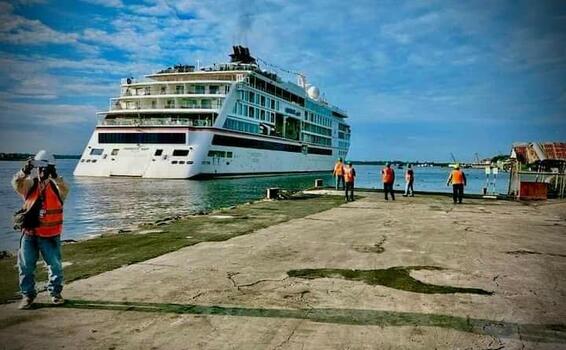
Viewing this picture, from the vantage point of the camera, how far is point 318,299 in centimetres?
467

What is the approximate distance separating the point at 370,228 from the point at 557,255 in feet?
12.8

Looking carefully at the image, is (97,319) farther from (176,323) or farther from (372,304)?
(372,304)

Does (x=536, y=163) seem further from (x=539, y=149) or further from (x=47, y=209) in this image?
(x=47, y=209)

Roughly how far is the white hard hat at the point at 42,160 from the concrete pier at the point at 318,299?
1.46 metres

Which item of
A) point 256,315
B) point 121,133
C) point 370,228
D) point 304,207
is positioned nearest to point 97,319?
point 256,315

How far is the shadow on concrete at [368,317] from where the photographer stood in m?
3.80

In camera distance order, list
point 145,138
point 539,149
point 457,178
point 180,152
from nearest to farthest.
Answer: point 457,178, point 539,149, point 180,152, point 145,138

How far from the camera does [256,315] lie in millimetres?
4176

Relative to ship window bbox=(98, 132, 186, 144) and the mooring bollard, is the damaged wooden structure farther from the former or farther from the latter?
ship window bbox=(98, 132, 186, 144)

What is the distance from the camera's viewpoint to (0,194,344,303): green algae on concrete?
5.94 metres

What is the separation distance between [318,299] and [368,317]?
706 millimetres

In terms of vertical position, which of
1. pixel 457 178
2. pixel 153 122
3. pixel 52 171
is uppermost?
pixel 153 122

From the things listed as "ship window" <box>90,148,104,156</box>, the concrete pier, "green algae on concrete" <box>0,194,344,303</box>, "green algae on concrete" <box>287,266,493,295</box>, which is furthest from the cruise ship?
"green algae on concrete" <box>287,266,493,295</box>

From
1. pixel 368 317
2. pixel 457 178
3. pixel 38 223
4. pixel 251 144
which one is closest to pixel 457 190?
pixel 457 178
